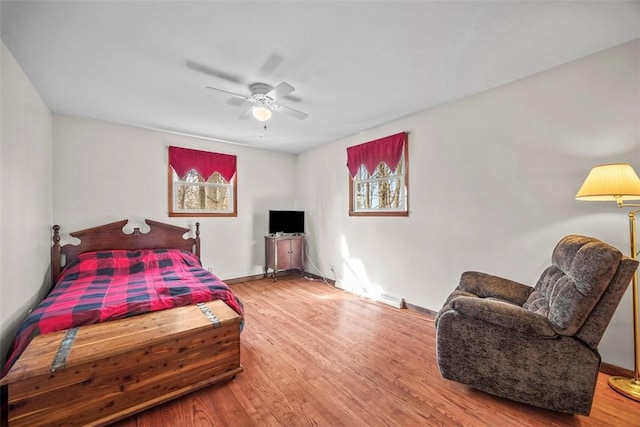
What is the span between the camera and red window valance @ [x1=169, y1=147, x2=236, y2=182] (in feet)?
13.3

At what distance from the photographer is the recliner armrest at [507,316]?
160 centimetres

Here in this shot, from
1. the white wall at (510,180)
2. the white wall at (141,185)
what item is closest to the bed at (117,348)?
the white wall at (141,185)

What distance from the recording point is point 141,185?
382cm

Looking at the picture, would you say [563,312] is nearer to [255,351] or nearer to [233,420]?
[233,420]

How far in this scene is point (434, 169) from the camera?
10.5 ft

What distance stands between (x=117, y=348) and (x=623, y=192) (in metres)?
3.25

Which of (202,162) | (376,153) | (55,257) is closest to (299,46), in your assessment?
(376,153)

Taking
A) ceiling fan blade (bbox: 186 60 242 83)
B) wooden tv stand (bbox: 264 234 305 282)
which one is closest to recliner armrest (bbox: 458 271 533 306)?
ceiling fan blade (bbox: 186 60 242 83)

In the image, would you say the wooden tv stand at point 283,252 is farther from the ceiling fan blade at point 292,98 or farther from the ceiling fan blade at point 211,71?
the ceiling fan blade at point 211,71

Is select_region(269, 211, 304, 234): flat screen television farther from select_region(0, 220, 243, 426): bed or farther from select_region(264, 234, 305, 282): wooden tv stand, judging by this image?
select_region(0, 220, 243, 426): bed

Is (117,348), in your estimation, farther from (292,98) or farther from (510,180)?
(510,180)

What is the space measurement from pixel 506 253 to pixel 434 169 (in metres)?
1.18

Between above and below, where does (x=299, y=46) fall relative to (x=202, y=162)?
above

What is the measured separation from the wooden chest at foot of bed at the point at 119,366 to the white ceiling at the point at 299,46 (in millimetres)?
2038
